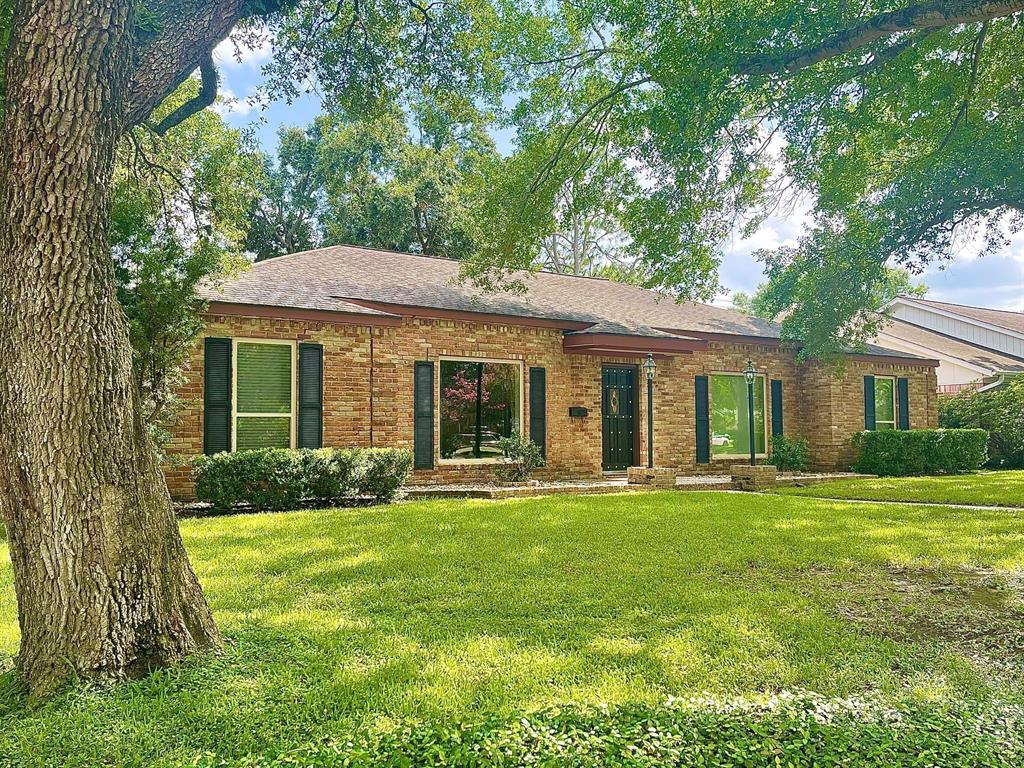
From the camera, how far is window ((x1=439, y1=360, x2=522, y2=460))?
13.2 meters

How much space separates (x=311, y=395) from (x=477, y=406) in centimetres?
331

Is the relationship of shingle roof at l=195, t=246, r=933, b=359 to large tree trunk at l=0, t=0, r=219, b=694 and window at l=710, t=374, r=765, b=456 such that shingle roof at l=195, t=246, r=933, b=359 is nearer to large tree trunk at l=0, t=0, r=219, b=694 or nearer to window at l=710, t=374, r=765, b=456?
window at l=710, t=374, r=765, b=456

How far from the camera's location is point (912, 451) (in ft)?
56.0

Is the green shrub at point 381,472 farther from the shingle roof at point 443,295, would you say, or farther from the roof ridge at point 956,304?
the roof ridge at point 956,304

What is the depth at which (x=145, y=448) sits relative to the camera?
3885 mm

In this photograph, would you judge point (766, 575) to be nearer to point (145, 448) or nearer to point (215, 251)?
point (145, 448)

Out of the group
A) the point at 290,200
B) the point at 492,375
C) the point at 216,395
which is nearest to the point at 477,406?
the point at 492,375

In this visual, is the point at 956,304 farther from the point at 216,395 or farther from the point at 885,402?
the point at 216,395

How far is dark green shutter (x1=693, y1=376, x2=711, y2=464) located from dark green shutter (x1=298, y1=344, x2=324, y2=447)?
341 inches

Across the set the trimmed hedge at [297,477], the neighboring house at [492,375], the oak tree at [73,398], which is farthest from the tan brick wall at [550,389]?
the oak tree at [73,398]

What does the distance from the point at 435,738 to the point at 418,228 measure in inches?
1061

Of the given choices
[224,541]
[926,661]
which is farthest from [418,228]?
[926,661]

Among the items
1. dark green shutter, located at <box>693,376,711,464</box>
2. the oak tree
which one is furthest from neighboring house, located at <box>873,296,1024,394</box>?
the oak tree

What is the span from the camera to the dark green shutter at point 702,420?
1617 centimetres
